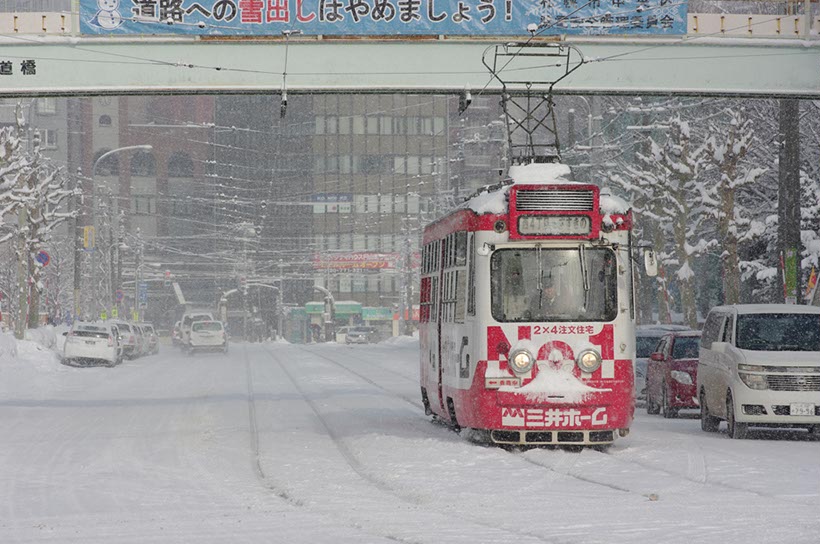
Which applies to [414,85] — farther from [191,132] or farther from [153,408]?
[191,132]

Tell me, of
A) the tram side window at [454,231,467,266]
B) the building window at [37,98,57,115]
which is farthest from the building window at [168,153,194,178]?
the tram side window at [454,231,467,266]

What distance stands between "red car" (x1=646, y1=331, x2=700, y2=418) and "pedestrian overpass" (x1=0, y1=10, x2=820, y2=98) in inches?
193

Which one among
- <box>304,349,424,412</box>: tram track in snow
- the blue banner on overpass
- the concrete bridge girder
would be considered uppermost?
the blue banner on overpass

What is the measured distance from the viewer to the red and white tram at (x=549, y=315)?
1714 centimetres

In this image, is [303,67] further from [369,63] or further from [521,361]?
[521,361]

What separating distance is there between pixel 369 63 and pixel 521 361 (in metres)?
8.19

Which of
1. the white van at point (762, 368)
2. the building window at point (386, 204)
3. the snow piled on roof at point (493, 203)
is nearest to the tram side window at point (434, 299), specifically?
the snow piled on roof at point (493, 203)

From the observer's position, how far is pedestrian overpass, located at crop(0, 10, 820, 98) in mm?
23656

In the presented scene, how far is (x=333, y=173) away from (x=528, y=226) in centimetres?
13080

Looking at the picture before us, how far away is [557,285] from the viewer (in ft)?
57.3

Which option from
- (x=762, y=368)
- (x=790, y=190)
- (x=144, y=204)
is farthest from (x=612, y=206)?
(x=144, y=204)

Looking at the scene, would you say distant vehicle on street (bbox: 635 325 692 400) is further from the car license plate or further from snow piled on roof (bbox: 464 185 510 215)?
snow piled on roof (bbox: 464 185 510 215)

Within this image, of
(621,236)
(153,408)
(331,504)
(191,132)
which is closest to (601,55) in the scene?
(621,236)

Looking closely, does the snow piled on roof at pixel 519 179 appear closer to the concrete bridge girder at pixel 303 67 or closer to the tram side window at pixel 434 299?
the tram side window at pixel 434 299
